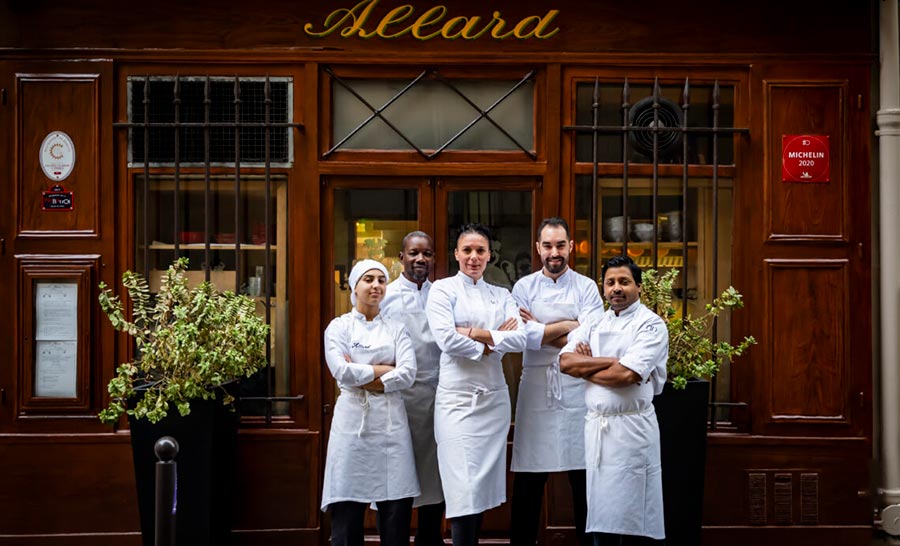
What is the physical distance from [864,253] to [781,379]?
3.38ft

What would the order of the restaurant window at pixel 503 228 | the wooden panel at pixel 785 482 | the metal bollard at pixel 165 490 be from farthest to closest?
1. the restaurant window at pixel 503 228
2. the wooden panel at pixel 785 482
3. the metal bollard at pixel 165 490

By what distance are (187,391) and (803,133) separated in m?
4.38

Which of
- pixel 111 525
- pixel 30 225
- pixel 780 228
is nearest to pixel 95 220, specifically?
pixel 30 225

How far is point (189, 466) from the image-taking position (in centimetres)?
583

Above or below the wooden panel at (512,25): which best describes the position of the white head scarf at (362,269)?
below

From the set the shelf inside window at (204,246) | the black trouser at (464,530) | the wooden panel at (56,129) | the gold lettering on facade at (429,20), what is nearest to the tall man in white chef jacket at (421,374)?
the black trouser at (464,530)

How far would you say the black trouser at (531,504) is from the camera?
5.89 metres

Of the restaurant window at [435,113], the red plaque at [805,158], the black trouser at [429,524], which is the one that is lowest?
the black trouser at [429,524]

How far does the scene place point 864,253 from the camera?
6617 millimetres

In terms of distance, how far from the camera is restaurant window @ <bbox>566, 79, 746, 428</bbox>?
6652 mm

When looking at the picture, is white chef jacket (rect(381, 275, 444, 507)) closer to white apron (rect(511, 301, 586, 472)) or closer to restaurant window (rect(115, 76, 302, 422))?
white apron (rect(511, 301, 586, 472))

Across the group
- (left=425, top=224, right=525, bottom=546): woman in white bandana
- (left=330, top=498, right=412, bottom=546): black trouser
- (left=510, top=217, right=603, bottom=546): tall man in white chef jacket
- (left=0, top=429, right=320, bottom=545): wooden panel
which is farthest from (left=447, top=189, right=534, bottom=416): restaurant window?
(left=0, top=429, right=320, bottom=545): wooden panel

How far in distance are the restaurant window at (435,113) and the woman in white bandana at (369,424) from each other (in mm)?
1361

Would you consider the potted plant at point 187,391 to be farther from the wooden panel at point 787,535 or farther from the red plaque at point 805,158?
the red plaque at point 805,158
